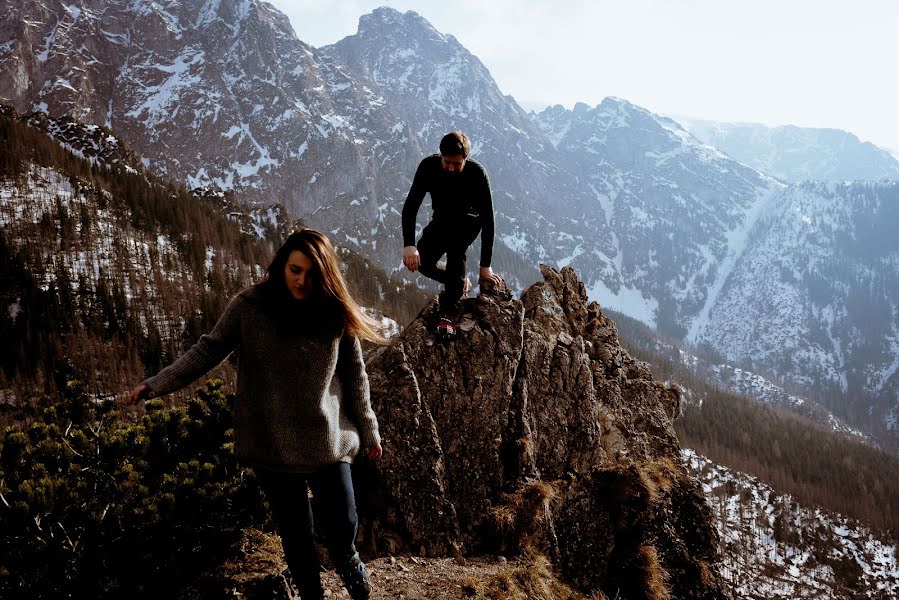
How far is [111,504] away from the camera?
675 centimetres

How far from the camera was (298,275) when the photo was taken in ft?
12.5

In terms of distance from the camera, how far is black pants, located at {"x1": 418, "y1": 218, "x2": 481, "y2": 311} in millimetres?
7957

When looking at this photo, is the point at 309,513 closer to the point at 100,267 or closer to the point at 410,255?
the point at 410,255

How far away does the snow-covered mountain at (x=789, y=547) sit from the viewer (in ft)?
286

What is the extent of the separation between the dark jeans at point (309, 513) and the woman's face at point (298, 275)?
4.58ft

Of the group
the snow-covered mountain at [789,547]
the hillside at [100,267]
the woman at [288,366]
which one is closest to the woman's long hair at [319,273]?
the woman at [288,366]

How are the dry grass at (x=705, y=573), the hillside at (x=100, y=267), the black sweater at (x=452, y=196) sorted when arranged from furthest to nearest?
the hillside at (x=100, y=267)
the dry grass at (x=705, y=573)
the black sweater at (x=452, y=196)

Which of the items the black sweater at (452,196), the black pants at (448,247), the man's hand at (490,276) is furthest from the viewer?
the man's hand at (490,276)

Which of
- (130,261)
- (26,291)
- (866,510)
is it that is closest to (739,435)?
(866,510)

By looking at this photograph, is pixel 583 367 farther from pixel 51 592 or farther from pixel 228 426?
pixel 51 592

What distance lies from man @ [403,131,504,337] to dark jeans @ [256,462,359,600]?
3.82m

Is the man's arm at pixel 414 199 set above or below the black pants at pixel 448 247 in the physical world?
above

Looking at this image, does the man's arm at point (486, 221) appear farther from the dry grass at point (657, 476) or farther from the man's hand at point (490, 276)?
the dry grass at point (657, 476)

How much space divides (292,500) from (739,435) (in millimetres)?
174171
